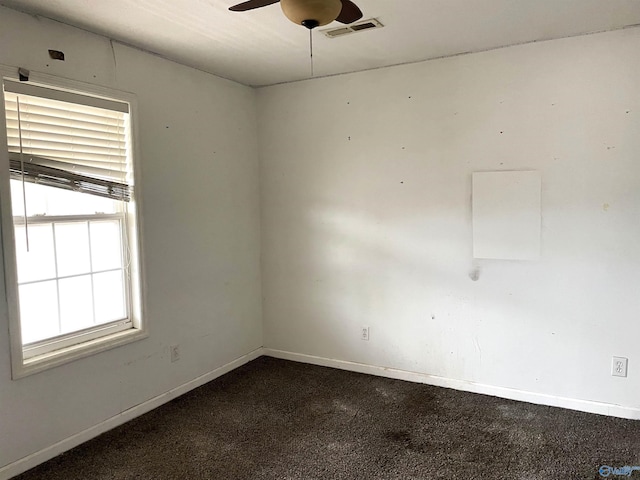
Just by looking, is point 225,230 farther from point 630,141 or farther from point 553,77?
point 630,141

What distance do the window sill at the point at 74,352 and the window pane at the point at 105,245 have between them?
0.45 meters

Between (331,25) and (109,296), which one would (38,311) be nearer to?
(109,296)

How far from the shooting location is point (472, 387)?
3377 mm

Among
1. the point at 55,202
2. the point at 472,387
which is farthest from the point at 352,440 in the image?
the point at 55,202

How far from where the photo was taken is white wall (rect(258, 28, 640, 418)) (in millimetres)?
2900

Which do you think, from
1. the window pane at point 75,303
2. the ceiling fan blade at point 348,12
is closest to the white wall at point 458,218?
the ceiling fan blade at point 348,12

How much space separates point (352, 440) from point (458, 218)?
169cm

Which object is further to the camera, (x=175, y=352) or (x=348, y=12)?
(x=175, y=352)

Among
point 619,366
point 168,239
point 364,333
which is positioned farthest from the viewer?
point 364,333

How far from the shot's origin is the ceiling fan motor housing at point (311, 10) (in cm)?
160

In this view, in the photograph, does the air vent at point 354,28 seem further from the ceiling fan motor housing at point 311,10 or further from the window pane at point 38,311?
the window pane at point 38,311

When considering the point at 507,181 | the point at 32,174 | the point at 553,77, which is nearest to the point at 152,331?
the point at 32,174

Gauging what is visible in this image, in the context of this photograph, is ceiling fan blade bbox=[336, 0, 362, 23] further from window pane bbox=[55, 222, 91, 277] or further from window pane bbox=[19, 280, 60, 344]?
window pane bbox=[19, 280, 60, 344]

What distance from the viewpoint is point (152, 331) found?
317cm
